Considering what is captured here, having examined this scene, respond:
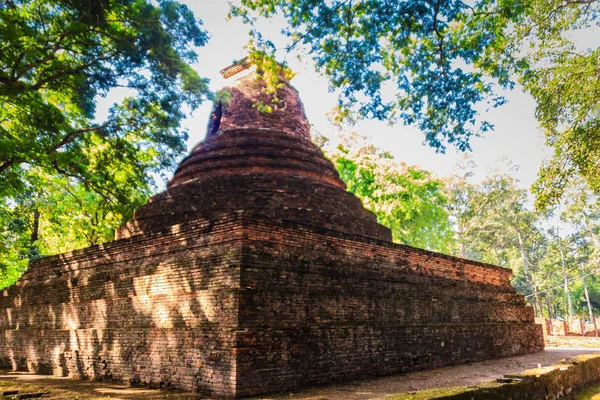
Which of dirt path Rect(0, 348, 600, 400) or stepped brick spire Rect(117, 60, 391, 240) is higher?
stepped brick spire Rect(117, 60, 391, 240)

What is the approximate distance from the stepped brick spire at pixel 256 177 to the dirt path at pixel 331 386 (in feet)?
9.49

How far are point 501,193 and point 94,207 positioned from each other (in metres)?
24.4

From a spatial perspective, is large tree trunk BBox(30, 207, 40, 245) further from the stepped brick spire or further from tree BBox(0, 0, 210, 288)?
the stepped brick spire

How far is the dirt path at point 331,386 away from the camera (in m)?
5.59

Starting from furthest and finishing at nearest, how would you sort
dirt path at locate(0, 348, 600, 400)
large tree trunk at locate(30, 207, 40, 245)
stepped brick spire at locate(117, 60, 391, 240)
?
large tree trunk at locate(30, 207, 40, 245), stepped brick spire at locate(117, 60, 391, 240), dirt path at locate(0, 348, 600, 400)

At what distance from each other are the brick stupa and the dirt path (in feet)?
0.95

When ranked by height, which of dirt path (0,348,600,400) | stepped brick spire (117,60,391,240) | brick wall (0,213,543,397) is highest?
stepped brick spire (117,60,391,240)

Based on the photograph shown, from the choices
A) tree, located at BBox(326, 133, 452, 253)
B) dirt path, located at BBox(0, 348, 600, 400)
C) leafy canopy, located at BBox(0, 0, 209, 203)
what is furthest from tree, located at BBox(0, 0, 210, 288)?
tree, located at BBox(326, 133, 452, 253)

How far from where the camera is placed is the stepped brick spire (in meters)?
8.34

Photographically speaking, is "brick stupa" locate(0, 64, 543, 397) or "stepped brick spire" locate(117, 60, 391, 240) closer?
"brick stupa" locate(0, 64, 543, 397)

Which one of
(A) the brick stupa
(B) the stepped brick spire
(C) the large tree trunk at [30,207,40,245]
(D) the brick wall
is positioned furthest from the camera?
(C) the large tree trunk at [30,207,40,245]

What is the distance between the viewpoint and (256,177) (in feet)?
29.0

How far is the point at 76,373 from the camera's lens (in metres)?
7.77

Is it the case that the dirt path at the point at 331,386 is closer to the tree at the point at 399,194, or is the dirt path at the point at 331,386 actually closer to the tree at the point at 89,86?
the tree at the point at 89,86
